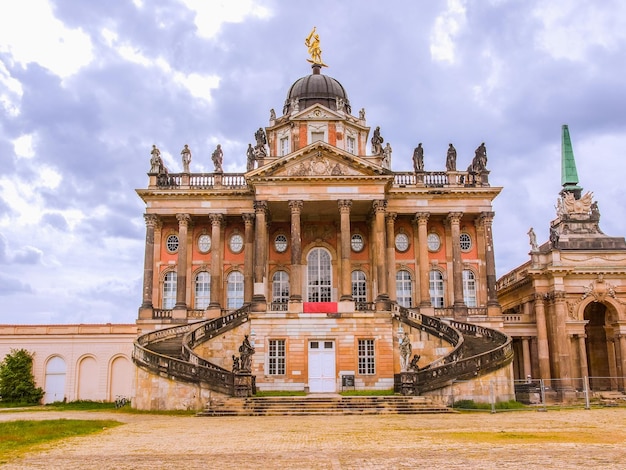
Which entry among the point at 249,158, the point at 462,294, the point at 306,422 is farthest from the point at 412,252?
the point at 306,422

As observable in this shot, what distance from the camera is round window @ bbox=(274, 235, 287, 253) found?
142ft

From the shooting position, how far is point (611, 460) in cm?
1145

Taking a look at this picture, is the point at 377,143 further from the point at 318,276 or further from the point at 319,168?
the point at 318,276

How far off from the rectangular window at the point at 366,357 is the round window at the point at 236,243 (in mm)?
12180

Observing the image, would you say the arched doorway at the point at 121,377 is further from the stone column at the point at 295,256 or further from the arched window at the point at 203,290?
the stone column at the point at 295,256

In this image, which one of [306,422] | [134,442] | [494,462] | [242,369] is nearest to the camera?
[494,462]

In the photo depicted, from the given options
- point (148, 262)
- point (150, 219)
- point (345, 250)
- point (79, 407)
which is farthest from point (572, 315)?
point (79, 407)

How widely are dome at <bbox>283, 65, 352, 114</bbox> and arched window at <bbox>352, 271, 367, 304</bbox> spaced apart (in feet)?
41.8

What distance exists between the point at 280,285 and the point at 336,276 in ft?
12.4

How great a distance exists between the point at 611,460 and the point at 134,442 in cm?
1057

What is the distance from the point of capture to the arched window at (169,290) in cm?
4266

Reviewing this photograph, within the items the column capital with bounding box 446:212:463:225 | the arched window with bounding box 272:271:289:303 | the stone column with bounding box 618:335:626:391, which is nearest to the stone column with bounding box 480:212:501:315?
the column capital with bounding box 446:212:463:225

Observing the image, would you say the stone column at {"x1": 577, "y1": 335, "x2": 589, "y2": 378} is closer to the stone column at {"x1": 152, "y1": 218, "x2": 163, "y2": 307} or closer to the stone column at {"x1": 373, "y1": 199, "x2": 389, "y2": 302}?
the stone column at {"x1": 373, "y1": 199, "x2": 389, "y2": 302}

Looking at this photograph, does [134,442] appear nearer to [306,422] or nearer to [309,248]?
[306,422]
